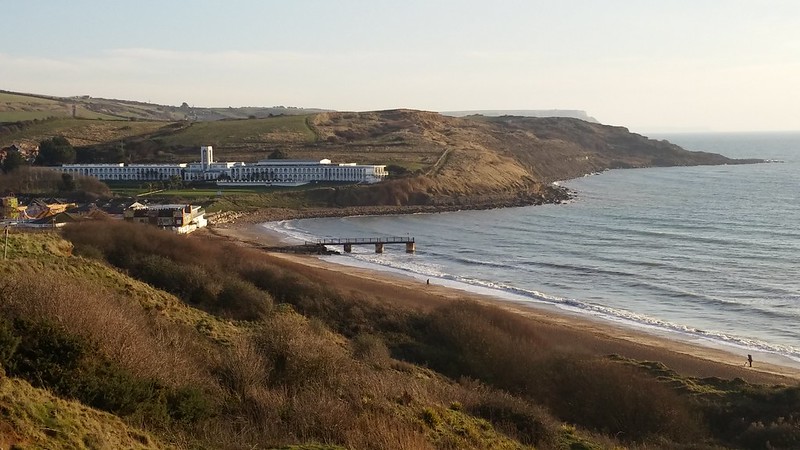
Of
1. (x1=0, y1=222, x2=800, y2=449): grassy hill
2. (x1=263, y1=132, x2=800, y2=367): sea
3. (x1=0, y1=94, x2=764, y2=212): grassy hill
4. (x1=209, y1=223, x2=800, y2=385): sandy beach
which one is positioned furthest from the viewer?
(x1=0, y1=94, x2=764, y2=212): grassy hill

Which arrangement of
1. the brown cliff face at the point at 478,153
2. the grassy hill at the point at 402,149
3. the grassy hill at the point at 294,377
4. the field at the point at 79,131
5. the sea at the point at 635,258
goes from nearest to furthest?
the grassy hill at the point at 294,377 → the sea at the point at 635,258 → the brown cliff face at the point at 478,153 → the grassy hill at the point at 402,149 → the field at the point at 79,131

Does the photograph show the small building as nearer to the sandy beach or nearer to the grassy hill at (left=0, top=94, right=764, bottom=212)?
the sandy beach

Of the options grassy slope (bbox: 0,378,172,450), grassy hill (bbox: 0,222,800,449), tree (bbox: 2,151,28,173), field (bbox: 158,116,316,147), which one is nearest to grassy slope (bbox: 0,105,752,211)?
field (bbox: 158,116,316,147)

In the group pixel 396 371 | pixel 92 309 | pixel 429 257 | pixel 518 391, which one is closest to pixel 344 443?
pixel 92 309

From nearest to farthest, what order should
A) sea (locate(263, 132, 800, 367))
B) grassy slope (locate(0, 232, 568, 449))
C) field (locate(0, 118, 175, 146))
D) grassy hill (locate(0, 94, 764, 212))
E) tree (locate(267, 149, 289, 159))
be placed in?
grassy slope (locate(0, 232, 568, 449)) → sea (locate(263, 132, 800, 367)) → grassy hill (locate(0, 94, 764, 212)) → tree (locate(267, 149, 289, 159)) → field (locate(0, 118, 175, 146))

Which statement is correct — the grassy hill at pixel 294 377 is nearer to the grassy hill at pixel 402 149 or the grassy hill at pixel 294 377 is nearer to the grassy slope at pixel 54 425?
the grassy slope at pixel 54 425

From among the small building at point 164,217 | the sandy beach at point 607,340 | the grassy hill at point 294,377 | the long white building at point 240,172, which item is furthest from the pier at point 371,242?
the long white building at point 240,172
